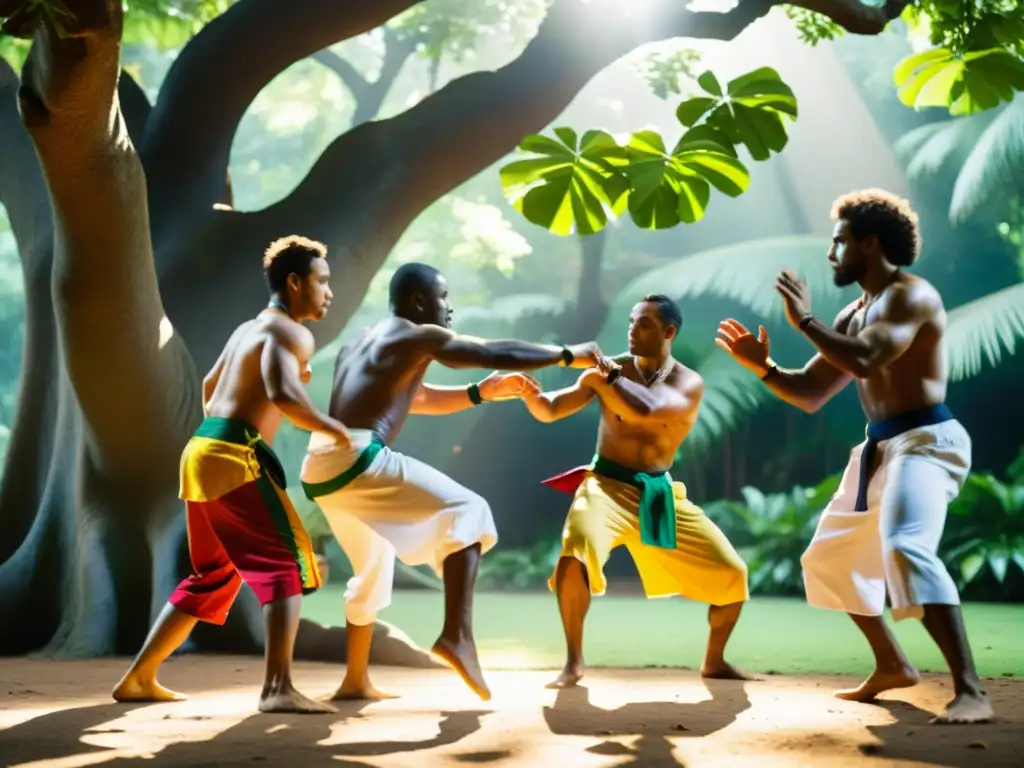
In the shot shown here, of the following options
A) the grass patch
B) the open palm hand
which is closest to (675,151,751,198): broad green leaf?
the open palm hand

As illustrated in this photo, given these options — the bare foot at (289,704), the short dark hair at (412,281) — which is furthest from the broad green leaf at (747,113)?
the bare foot at (289,704)

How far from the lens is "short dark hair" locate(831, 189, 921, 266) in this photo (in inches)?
179

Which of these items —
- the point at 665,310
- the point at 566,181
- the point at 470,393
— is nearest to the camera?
the point at 470,393

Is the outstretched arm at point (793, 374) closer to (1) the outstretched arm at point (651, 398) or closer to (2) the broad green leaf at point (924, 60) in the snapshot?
(1) the outstretched arm at point (651, 398)

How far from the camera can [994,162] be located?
13.6m

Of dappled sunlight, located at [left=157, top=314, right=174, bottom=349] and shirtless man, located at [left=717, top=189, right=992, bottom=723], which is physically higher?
dappled sunlight, located at [left=157, top=314, right=174, bottom=349]

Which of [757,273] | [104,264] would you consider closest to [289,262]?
[104,264]

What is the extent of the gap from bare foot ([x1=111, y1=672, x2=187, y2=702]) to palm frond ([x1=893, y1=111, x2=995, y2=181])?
1280 cm

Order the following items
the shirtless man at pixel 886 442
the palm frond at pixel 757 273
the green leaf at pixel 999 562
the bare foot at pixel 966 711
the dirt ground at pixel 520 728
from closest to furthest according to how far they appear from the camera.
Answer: the dirt ground at pixel 520 728
the bare foot at pixel 966 711
the shirtless man at pixel 886 442
the green leaf at pixel 999 562
the palm frond at pixel 757 273

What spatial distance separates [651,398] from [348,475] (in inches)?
51.2

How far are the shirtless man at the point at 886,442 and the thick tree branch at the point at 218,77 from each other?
3046mm

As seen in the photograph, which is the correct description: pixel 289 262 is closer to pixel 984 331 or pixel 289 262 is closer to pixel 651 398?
pixel 651 398

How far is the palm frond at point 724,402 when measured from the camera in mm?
15055

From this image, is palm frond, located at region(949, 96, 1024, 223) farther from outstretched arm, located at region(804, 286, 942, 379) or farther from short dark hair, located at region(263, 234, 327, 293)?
short dark hair, located at region(263, 234, 327, 293)
